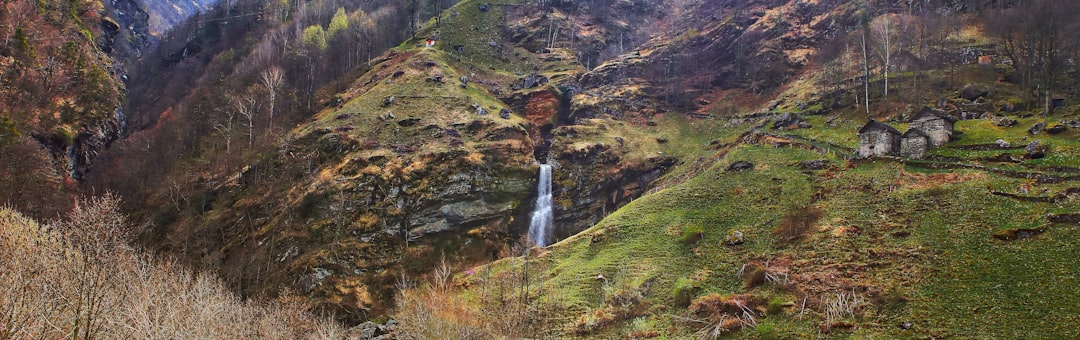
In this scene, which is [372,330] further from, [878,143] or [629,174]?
[878,143]

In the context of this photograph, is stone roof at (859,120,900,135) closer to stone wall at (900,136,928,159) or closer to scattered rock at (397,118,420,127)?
stone wall at (900,136,928,159)

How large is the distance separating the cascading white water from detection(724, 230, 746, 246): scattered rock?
24717mm

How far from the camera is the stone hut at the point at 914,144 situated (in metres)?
44.8

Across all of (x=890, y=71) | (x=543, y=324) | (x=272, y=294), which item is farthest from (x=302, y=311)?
(x=890, y=71)

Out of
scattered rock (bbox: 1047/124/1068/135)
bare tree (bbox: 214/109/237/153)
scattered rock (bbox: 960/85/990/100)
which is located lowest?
scattered rock (bbox: 960/85/990/100)

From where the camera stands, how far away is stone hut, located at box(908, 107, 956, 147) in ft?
151

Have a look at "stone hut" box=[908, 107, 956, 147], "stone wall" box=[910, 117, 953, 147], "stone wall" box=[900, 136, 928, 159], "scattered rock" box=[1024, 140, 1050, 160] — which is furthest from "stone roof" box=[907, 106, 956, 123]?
"scattered rock" box=[1024, 140, 1050, 160]

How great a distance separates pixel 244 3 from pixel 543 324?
140931 mm

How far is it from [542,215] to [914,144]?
36.7 meters

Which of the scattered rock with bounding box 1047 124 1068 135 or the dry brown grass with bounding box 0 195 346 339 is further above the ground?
the dry brown grass with bounding box 0 195 346 339

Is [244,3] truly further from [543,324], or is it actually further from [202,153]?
[543,324]

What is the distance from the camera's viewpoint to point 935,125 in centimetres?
4619

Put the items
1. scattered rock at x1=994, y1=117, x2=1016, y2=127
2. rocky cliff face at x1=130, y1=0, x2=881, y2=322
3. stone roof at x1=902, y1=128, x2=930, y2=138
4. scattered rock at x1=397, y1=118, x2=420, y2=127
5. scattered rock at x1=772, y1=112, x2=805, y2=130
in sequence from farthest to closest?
scattered rock at x1=397, y1=118, x2=420, y2=127 < scattered rock at x1=772, y1=112, x2=805, y2=130 < rocky cliff face at x1=130, y1=0, x2=881, y2=322 < scattered rock at x1=994, y1=117, x2=1016, y2=127 < stone roof at x1=902, y1=128, x2=930, y2=138

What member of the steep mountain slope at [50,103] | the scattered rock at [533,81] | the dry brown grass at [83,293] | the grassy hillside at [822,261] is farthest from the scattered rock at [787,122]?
the steep mountain slope at [50,103]
